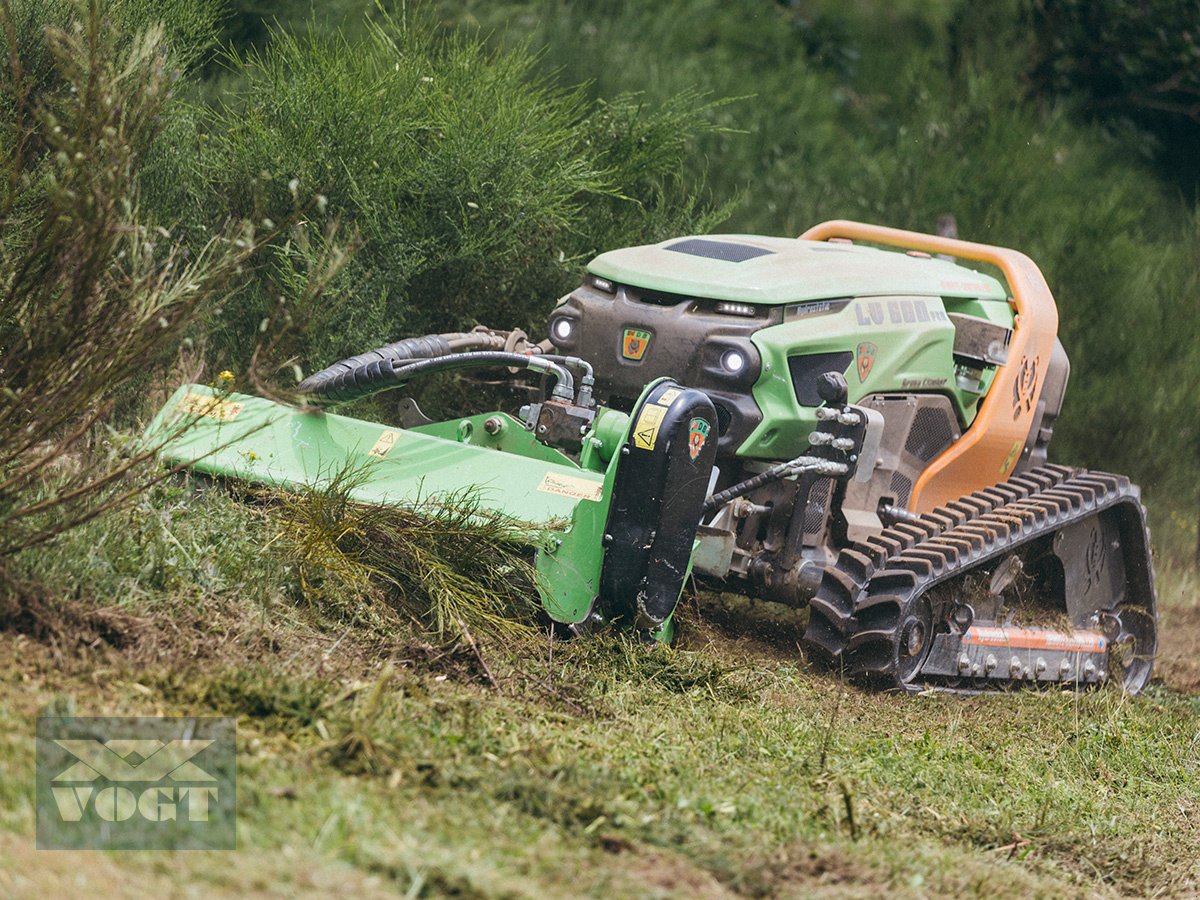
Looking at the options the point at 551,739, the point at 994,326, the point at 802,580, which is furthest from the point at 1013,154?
the point at 551,739

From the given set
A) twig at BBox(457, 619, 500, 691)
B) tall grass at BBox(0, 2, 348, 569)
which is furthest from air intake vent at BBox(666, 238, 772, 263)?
tall grass at BBox(0, 2, 348, 569)

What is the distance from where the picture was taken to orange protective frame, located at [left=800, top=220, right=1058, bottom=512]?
6539 millimetres

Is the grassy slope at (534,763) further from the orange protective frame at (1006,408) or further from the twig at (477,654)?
the orange protective frame at (1006,408)

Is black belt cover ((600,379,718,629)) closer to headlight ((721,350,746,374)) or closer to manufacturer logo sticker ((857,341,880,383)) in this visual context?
headlight ((721,350,746,374))

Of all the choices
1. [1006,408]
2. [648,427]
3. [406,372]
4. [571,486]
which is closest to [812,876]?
[648,427]

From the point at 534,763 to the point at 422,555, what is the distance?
4.36 feet

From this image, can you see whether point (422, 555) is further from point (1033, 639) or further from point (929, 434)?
point (1033, 639)

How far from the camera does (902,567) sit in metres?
5.74

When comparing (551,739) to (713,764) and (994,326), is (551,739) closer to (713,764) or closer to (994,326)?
(713,764)

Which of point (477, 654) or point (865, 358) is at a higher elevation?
point (865, 358)

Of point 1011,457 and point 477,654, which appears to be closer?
point 477,654

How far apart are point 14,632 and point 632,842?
5.75 feet

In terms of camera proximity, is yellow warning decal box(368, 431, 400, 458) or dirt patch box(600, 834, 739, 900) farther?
yellow warning decal box(368, 431, 400, 458)

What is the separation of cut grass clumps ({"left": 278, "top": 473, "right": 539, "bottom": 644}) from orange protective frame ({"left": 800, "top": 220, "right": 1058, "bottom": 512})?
2117mm
